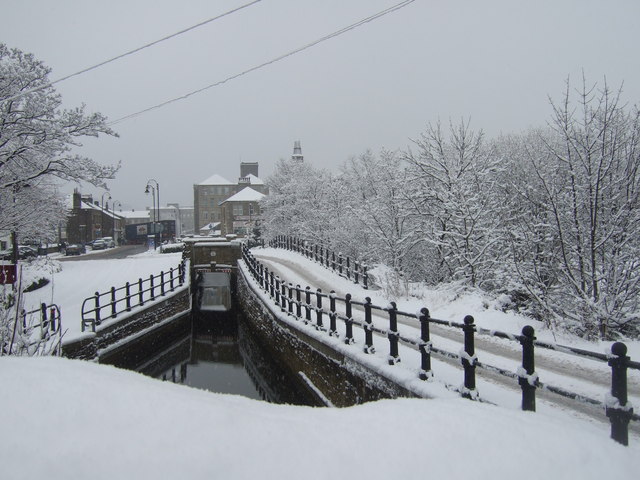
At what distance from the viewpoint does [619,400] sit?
3664 millimetres

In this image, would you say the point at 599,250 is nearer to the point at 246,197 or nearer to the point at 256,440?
the point at 256,440

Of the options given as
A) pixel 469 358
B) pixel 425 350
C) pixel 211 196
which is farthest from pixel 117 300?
pixel 211 196

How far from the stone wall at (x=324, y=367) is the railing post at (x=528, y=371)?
1633mm

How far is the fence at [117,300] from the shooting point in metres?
14.6

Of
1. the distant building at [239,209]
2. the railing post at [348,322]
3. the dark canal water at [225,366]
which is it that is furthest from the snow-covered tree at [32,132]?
the distant building at [239,209]

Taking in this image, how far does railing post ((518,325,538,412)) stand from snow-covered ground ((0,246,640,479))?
0.69 meters

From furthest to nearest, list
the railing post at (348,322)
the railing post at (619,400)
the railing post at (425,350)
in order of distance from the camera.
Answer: the railing post at (348,322), the railing post at (425,350), the railing post at (619,400)

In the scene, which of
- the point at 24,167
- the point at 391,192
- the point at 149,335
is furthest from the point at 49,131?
the point at 391,192

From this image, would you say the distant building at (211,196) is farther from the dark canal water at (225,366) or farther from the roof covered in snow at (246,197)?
the dark canal water at (225,366)

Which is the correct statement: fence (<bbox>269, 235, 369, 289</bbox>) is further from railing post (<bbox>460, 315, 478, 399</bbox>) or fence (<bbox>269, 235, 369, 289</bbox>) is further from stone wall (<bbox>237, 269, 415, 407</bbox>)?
railing post (<bbox>460, 315, 478, 399</bbox>)

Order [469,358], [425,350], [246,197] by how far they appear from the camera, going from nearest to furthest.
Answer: [469,358], [425,350], [246,197]

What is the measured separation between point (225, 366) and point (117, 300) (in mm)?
5140

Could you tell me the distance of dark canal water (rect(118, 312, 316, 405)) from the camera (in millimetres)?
14175

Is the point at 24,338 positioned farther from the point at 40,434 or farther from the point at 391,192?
the point at 391,192
